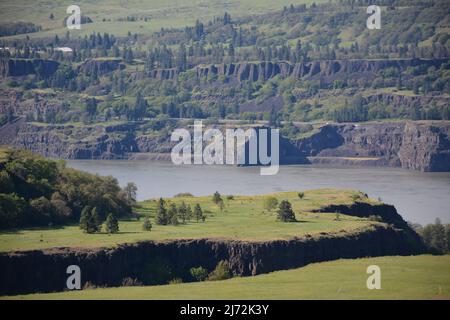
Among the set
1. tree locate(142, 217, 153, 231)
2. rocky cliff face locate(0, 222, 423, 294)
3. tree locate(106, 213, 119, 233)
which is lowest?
rocky cliff face locate(0, 222, 423, 294)

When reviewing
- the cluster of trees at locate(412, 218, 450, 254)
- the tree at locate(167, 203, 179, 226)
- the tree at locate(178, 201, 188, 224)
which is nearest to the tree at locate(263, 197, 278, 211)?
the tree at locate(178, 201, 188, 224)

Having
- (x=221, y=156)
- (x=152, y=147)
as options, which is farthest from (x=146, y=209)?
(x=152, y=147)

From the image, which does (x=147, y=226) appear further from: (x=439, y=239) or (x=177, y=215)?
(x=439, y=239)

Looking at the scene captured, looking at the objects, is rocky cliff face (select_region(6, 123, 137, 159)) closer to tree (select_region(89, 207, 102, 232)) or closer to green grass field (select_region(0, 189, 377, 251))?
green grass field (select_region(0, 189, 377, 251))

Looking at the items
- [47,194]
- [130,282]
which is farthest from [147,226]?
[130,282]

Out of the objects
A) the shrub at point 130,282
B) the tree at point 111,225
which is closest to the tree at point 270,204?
the tree at point 111,225
